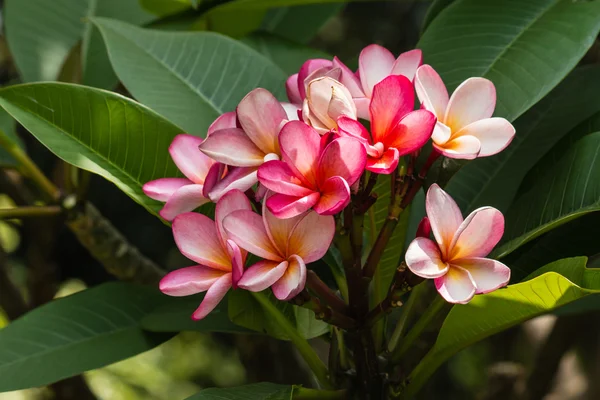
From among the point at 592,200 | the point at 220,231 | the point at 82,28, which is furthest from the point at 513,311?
the point at 82,28

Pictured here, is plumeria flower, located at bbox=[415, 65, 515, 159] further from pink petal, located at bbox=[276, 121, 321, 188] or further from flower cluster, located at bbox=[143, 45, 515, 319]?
pink petal, located at bbox=[276, 121, 321, 188]

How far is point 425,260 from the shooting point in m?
0.55

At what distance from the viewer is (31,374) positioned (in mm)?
780

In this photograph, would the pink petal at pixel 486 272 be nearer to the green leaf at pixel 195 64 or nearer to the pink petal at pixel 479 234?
the pink petal at pixel 479 234

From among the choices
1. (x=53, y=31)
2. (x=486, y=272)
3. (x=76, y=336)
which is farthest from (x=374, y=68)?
(x=53, y=31)

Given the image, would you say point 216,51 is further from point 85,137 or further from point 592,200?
point 592,200

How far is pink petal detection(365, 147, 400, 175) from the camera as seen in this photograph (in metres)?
0.56

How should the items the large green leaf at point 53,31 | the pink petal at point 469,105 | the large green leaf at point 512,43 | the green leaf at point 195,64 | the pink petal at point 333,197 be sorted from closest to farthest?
the pink petal at point 333,197 → the pink petal at point 469,105 → the large green leaf at point 512,43 → the green leaf at point 195,64 → the large green leaf at point 53,31

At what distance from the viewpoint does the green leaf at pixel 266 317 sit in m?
0.70

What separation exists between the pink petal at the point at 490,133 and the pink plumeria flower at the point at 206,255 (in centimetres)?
19

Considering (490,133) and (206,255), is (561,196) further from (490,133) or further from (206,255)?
(206,255)

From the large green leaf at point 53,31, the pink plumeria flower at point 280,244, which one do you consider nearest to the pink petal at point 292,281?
the pink plumeria flower at point 280,244

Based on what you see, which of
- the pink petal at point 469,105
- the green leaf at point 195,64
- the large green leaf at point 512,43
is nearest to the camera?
the pink petal at point 469,105

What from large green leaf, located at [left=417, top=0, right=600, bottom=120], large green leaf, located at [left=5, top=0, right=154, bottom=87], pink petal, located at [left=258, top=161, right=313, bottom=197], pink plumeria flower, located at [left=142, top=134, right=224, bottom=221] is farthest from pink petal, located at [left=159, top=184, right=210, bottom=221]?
large green leaf, located at [left=5, top=0, right=154, bottom=87]
